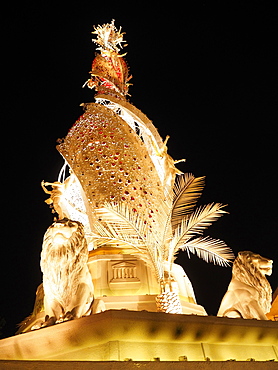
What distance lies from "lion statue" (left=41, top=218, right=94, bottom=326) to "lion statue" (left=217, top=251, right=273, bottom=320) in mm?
2385

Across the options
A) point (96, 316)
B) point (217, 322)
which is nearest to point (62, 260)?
point (96, 316)

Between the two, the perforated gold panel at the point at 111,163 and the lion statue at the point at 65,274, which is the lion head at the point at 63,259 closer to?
the lion statue at the point at 65,274

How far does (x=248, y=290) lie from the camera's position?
775 cm

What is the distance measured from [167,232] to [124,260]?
0.98 meters

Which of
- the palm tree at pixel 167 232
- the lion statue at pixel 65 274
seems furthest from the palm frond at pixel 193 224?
the lion statue at pixel 65 274

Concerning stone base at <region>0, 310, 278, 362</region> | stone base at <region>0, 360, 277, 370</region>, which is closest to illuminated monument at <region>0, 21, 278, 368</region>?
stone base at <region>0, 310, 278, 362</region>

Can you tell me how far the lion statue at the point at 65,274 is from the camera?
6668 millimetres

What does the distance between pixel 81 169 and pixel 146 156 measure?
4.87 ft

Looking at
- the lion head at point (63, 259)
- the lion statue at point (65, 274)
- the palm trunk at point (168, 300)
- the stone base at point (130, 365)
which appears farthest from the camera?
the palm trunk at point (168, 300)

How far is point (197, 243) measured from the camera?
9039 millimetres

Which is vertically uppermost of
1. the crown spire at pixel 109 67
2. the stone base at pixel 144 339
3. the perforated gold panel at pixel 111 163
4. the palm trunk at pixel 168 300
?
the crown spire at pixel 109 67

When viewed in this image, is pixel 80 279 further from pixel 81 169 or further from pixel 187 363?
pixel 81 169

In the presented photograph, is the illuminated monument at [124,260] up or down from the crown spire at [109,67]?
down

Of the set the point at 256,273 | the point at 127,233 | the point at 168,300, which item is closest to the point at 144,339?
the point at 168,300
